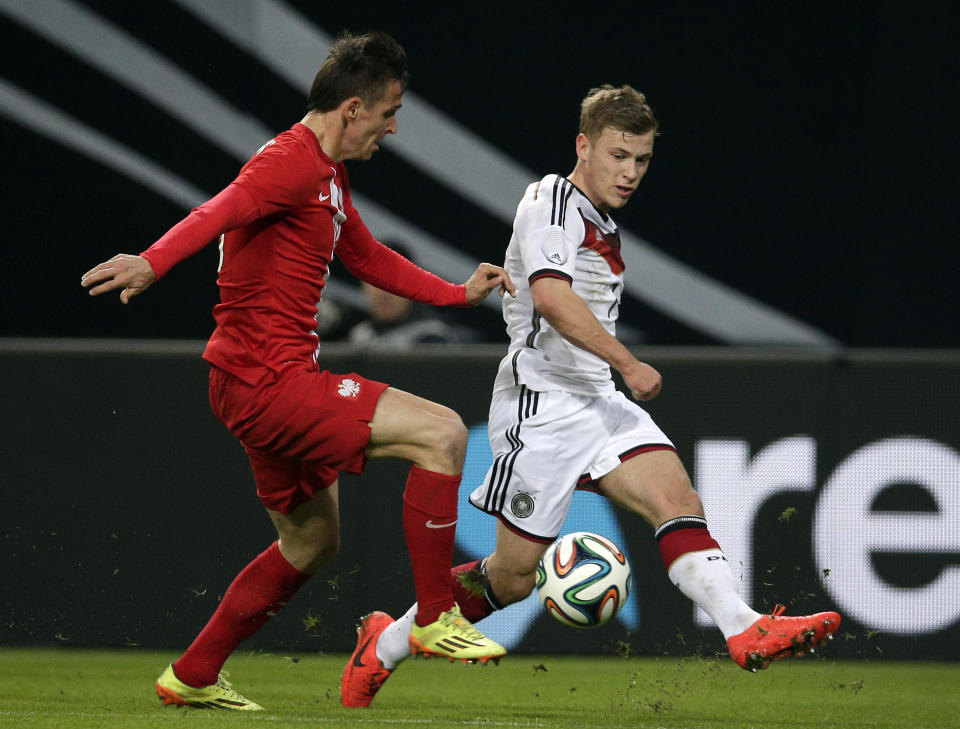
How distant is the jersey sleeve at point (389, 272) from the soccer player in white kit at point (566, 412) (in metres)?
0.22

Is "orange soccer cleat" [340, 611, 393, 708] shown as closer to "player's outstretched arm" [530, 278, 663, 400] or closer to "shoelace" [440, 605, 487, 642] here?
"shoelace" [440, 605, 487, 642]

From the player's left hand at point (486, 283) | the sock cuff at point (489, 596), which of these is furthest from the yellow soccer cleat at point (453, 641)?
the player's left hand at point (486, 283)

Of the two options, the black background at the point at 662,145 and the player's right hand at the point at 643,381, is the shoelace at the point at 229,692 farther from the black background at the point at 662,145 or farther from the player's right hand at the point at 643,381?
the black background at the point at 662,145

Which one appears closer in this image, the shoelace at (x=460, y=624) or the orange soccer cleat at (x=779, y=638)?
the orange soccer cleat at (x=779, y=638)

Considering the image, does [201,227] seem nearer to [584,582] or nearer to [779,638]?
[584,582]

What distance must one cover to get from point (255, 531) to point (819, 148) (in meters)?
5.19

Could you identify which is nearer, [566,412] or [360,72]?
[360,72]

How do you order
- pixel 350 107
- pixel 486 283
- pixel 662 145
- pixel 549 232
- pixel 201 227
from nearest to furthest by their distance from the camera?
pixel 201 227
pixel 350 107
pixel 549 232
pixel 486 283
pixel 662 145

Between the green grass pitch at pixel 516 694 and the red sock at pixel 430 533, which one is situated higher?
the red sock at pixel 430 533

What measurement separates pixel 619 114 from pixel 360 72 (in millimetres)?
828

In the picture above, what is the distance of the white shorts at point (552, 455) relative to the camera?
4.57m

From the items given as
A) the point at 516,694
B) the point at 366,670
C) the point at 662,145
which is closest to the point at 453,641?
the point at 366,670

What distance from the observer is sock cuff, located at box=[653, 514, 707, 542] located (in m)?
4.38

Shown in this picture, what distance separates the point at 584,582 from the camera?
461cm
